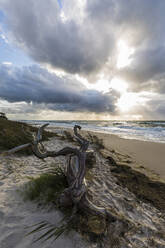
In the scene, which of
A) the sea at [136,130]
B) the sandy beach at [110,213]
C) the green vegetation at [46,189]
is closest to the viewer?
the sandy beach at [110,213]

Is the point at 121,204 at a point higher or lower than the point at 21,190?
lower

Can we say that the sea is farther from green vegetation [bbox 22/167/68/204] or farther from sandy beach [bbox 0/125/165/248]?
green vegetation [bbox 22/167/68/204]

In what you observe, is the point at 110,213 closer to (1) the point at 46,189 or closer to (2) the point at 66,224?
(2) the point at 66,224

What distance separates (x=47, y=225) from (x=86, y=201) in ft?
2.39

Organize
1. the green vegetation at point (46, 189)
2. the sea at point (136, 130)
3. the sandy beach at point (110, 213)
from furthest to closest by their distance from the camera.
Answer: the sea at point (136, 130) → the green vegetation at point (46, 189) → the sandy beach at point (110, 213)

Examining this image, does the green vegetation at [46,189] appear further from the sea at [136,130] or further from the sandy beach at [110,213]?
the sea at [136,130]

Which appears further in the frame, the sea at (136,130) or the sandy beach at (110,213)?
the sea at (136,130)

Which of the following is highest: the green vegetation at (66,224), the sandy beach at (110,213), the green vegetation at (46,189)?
the green vegetation at (46,189)

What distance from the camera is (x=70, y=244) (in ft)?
5.40

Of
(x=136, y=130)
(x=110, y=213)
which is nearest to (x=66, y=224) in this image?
(x=110, y=213)

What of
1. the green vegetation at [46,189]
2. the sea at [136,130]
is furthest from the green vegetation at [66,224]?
the sea at [136,130]

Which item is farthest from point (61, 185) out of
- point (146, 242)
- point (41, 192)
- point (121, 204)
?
point (146, 242)

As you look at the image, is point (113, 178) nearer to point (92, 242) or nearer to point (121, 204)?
point (121, 204)

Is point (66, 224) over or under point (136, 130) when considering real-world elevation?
under
